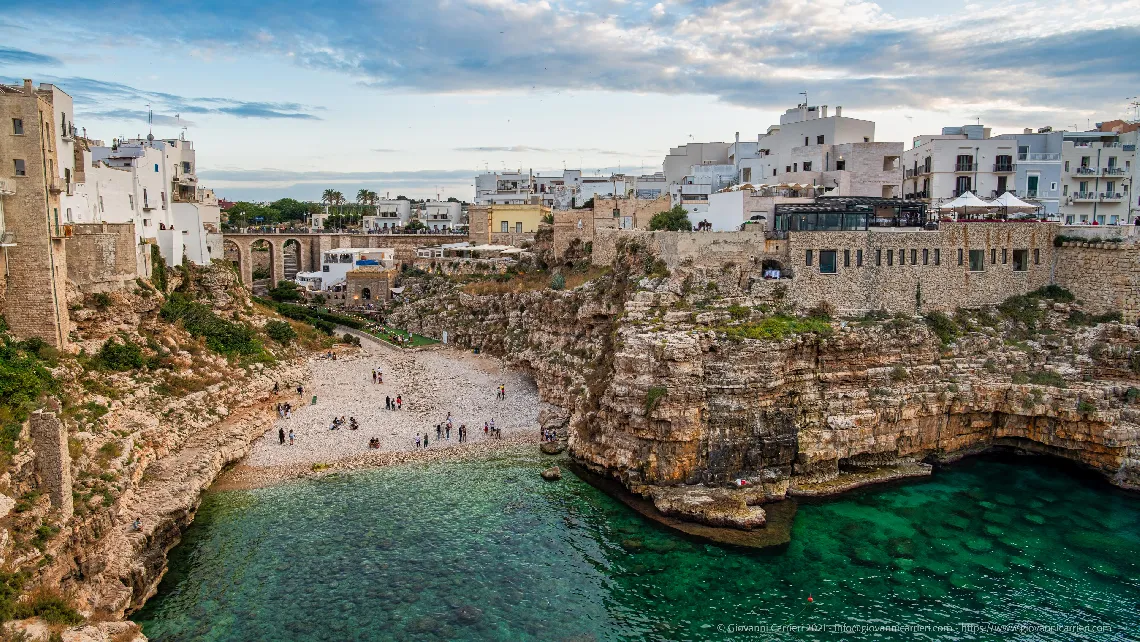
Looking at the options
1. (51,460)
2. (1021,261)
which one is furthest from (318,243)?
(1021,261)

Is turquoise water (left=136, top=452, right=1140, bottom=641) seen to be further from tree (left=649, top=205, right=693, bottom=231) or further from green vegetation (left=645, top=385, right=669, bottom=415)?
tree (left=649, top=205, right=693, bottom=231)

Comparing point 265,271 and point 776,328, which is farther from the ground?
point 776,328

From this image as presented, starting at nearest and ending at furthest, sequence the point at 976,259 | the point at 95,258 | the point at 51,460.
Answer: the point at 51,460 → the point at 95,258 → the point at 976,259

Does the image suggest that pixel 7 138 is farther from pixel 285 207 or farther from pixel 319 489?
pixel 285 207

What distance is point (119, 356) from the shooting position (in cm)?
3048

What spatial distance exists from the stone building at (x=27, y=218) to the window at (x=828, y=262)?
30.3 metres

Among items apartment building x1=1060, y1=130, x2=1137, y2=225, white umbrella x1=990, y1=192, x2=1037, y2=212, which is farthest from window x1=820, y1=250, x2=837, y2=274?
apartment building x1=1060, y1=130, x2=1137, y2=225

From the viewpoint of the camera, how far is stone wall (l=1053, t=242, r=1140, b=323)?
32.5 m

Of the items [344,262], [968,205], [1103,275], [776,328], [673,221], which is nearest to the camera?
[776,328]

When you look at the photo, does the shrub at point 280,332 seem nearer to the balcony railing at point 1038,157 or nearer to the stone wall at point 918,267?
the stone wall at point 918,267

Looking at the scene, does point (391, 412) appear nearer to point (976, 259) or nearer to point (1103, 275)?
point (976, 259)

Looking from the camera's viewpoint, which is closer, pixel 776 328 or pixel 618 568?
pixel 618 568

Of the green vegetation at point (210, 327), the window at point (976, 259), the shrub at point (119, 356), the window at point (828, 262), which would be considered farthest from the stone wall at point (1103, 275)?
the shrub at point (119, 356)

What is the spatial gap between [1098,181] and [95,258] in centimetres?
5081
